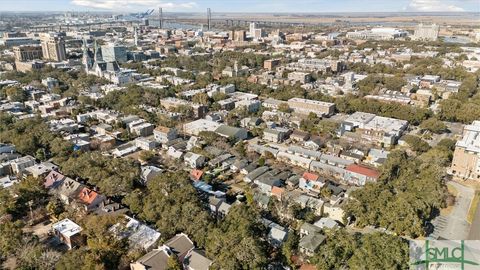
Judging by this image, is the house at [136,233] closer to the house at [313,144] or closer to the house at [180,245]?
the house at [180,245]

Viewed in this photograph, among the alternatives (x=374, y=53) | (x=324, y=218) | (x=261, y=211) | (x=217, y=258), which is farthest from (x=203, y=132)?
(x=374, y=53)

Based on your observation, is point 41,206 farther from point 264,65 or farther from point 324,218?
point 264,65

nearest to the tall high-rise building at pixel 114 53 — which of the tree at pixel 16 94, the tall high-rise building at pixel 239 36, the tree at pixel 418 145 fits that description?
the tree at pixel 16 94

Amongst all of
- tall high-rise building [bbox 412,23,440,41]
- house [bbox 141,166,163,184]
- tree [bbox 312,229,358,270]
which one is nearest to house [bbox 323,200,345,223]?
tree [bbox 312,229,358,270]

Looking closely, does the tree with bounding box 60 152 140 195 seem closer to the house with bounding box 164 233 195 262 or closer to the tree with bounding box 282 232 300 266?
the house with bounding box 164 233 195 262

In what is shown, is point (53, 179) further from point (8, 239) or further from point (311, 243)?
point (311, 243)
